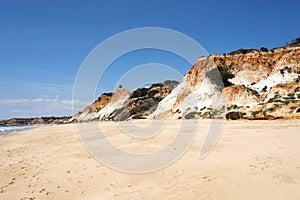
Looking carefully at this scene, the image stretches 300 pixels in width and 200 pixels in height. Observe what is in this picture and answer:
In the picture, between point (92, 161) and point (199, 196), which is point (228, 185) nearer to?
point (199, 196)

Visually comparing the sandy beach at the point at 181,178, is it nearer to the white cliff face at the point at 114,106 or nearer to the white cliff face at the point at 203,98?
the white cliff face at the point at 203,98

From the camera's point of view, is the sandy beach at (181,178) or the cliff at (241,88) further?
the cliff at (241,88)

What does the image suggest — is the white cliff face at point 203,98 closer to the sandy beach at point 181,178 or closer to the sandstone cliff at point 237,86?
the sandstone cliff at point 237,86

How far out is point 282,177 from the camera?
13.6ft

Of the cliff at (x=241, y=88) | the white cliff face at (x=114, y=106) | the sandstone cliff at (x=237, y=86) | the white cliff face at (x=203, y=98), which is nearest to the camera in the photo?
the cliff at (x=241, y=88)

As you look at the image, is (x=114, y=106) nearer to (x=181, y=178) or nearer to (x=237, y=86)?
(x=237, y=86)

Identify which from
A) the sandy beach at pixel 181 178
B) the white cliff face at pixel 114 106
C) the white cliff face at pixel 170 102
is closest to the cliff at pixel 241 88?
the white cliff face at pixel 170 102

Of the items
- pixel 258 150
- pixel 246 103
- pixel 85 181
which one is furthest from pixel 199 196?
pixel 246 103

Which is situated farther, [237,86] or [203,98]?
[203,98]

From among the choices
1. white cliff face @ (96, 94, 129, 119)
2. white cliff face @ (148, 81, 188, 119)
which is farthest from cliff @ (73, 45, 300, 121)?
white cliff face @ (96, 94, 129, 119)

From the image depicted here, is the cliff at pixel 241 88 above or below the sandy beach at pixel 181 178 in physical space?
above

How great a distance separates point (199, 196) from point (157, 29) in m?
12.5

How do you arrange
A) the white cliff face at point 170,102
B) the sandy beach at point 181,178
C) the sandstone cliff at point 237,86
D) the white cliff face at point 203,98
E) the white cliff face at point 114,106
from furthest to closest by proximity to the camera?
1. the white cliff face at point 114,106
2. the white cliff face at point 170,102
3. the white cliff face at point 203,98
4. the sandstone cliff at point 237,86
5. the sandy beach at point 181,178

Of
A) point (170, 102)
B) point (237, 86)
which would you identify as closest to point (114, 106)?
point (170, 102)
